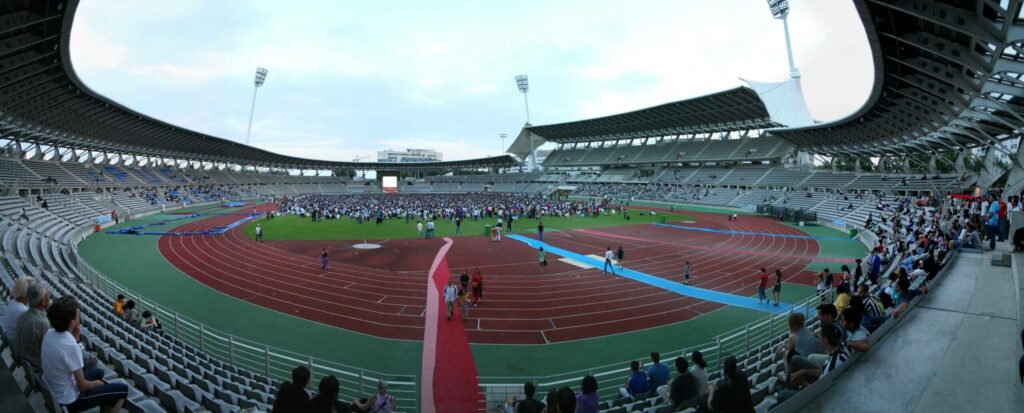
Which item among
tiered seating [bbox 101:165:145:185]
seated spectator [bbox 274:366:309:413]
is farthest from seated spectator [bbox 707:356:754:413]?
tiered seating [bbox 101:165:145:185]

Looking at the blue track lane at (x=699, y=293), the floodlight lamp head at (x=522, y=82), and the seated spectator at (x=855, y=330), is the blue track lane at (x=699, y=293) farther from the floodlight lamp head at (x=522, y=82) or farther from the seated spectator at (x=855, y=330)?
the floodlight lamp head at (x=522, y=82)

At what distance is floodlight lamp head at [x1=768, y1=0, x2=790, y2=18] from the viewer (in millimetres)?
44375

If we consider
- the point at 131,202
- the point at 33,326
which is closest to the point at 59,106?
the point at 131,202

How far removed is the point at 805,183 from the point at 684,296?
43.2 m

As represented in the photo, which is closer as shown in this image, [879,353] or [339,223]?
[879,353]

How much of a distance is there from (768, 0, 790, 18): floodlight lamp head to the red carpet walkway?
52062mm

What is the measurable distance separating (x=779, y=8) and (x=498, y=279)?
49.2 meters

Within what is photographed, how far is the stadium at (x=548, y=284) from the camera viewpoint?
13.8 ft

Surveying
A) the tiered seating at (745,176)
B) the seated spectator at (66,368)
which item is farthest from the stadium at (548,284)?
the tiered seating at (745,176)

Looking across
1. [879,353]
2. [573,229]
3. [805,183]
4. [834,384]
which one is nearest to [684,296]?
[879,353]

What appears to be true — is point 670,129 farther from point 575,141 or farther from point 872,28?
point 872,28

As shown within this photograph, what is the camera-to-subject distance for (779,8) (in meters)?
44.8

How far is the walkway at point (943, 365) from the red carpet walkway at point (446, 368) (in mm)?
5054

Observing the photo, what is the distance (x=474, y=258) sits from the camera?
19.4 metres
